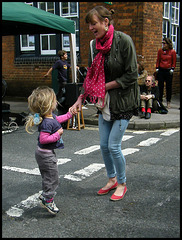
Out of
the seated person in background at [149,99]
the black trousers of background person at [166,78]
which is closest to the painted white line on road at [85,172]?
the seated person in background at [149,99]

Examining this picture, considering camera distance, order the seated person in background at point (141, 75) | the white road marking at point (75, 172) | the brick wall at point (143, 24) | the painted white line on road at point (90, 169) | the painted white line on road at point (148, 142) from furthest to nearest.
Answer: the brick wall at point (143, 24) → the seated person in background at point (141, 75) → the painted white line on road at point (148, 142) → the painted white line on road at point (90, 169) → the white road marking at point (75, 172)

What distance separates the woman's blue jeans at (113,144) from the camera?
3562mm

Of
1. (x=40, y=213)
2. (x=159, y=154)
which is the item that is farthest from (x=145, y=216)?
(x=159, y=154)

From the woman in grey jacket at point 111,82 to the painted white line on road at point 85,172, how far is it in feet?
2.71

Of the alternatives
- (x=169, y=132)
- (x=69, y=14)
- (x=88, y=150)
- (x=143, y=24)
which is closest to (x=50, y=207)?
(x=88, y=150)

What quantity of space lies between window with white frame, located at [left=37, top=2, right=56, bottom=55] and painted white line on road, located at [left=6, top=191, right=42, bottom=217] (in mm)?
10787

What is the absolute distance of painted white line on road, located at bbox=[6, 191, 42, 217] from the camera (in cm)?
338

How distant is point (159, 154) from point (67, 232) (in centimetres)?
307

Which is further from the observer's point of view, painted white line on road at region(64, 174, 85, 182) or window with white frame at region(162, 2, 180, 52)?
window with white frame at region(162, 2, 180, 52)

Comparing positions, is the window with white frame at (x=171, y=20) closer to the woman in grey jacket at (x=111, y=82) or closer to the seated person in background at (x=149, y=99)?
the seated person in background at (x=149, y=99)

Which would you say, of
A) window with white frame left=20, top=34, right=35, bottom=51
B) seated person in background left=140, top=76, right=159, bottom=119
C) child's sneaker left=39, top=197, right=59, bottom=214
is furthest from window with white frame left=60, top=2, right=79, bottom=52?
child's sneaker left=39, top=197, right=59, bottom=214

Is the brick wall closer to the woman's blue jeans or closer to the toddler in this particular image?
the woman's blue jeans

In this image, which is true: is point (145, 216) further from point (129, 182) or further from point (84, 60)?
point (84, 60)

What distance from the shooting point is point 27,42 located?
47.7 ft
